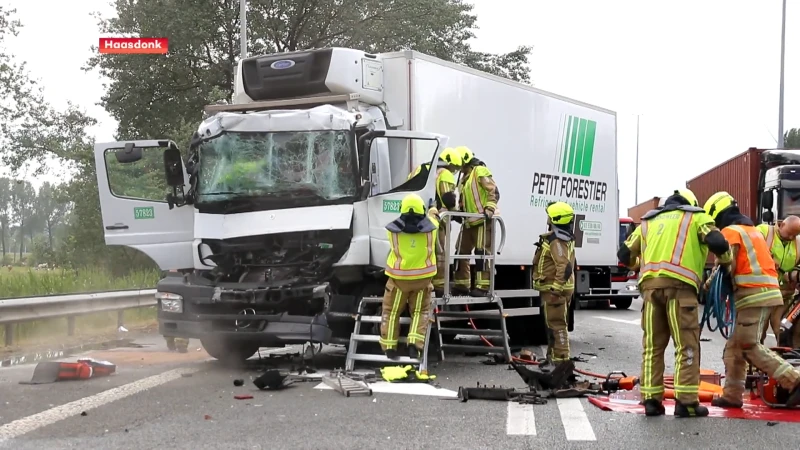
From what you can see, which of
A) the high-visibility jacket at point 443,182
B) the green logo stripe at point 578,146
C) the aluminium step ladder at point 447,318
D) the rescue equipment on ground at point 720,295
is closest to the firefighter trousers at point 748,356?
the rescue equipment on ground at point 720,295

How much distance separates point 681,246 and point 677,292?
346 millimetres

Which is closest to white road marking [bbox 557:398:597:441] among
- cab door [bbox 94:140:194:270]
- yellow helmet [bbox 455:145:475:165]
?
yellow helmet [bbox 455:145:475:165]

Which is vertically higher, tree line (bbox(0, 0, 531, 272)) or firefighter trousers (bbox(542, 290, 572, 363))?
tree line (bbox(0, 0, 531, 272))

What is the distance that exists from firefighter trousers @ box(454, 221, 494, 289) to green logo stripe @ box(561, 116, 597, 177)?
3.35m

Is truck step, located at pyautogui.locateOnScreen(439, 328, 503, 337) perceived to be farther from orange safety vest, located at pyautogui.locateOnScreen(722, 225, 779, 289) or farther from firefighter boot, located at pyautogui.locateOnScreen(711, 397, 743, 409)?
orange safety vest, located at pyautogui.locateOnScreen(722, 225, 779, 289)

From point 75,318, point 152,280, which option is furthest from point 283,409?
point 152,280

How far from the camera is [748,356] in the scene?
7.44m

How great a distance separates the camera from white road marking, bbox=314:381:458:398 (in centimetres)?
838

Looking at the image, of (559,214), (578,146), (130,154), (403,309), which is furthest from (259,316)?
(578,146)

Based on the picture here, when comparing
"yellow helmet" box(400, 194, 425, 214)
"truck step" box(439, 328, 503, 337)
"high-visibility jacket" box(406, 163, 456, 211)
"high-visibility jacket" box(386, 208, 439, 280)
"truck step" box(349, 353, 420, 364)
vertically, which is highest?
"high-visibility jacket" box(406, 163, 456, 211)

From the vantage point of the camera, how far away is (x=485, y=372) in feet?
33.0

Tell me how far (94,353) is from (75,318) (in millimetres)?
1909

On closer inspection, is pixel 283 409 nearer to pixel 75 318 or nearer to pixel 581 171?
pixel 75 318

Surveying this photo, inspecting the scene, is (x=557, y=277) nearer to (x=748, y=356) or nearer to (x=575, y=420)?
(x=748, y=356)
